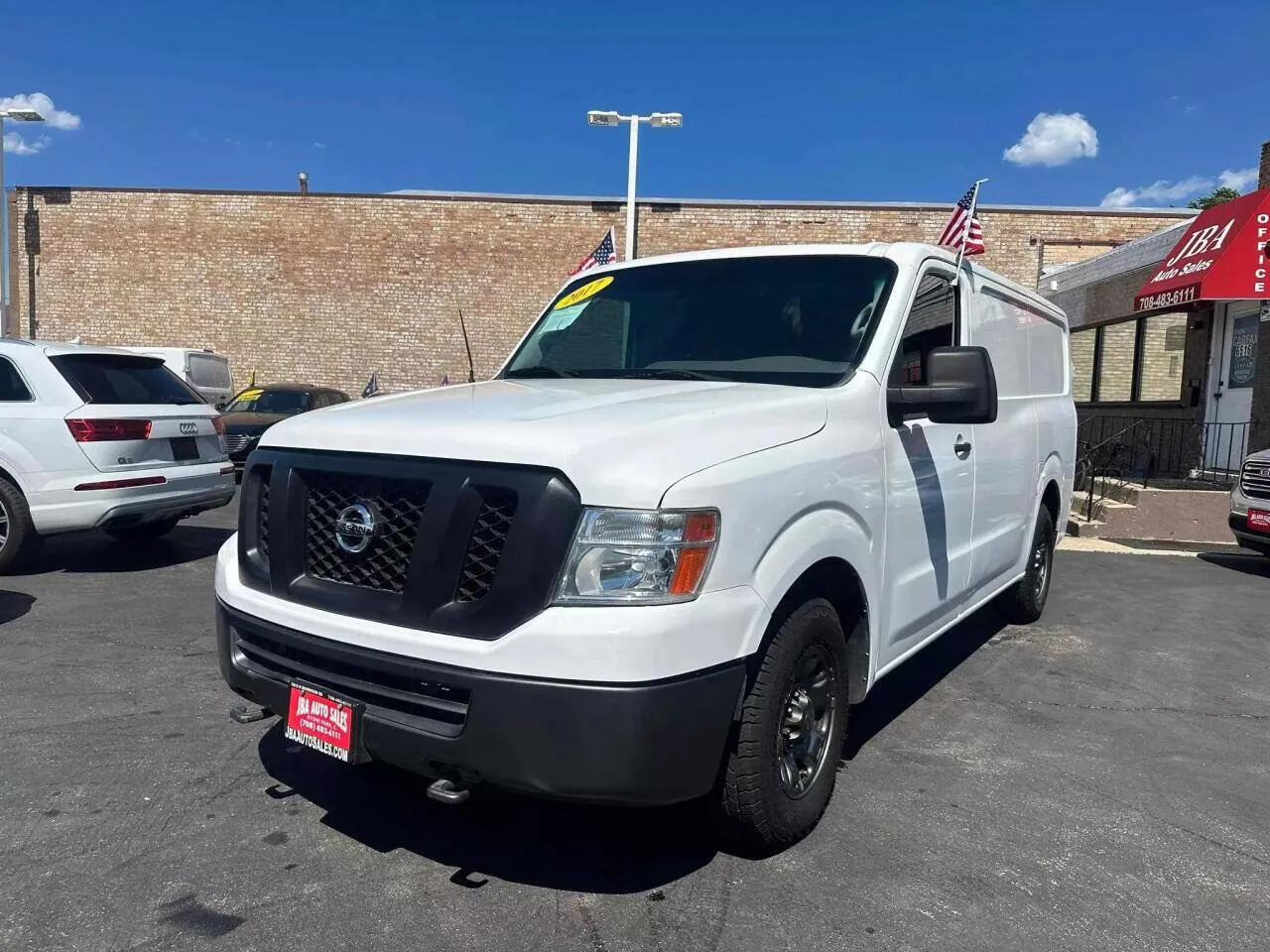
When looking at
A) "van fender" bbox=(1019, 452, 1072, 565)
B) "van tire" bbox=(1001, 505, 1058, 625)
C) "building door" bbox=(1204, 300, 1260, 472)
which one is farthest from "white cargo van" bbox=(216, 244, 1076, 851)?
"building door" bbox=(1204, 300, 1260, 472)

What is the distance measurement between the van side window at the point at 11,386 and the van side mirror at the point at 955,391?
6.55 m

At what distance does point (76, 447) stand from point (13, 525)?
75cm

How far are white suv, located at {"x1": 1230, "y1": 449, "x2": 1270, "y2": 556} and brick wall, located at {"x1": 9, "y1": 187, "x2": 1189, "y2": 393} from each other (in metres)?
15.4

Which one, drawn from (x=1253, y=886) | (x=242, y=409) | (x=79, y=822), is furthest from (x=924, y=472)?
(x=242, y=409)

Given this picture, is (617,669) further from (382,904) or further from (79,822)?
(79,822)

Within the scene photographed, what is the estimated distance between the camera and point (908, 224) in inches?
908

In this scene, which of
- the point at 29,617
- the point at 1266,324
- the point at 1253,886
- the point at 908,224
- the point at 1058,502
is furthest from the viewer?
the point at 908,224

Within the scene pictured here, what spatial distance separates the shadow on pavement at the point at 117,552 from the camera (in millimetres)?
7168

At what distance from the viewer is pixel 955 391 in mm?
3107

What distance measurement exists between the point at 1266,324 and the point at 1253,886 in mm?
11131

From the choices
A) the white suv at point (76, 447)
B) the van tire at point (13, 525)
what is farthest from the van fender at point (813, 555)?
the van tire at point (13, 525)

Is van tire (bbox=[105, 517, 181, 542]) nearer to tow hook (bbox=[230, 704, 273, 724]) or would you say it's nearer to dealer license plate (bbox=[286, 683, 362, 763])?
tow hook (bbox=[230, 704, 273, 724])

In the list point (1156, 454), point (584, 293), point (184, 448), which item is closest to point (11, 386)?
point (184, 448)

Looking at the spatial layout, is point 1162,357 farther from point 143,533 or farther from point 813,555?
point 143,533
